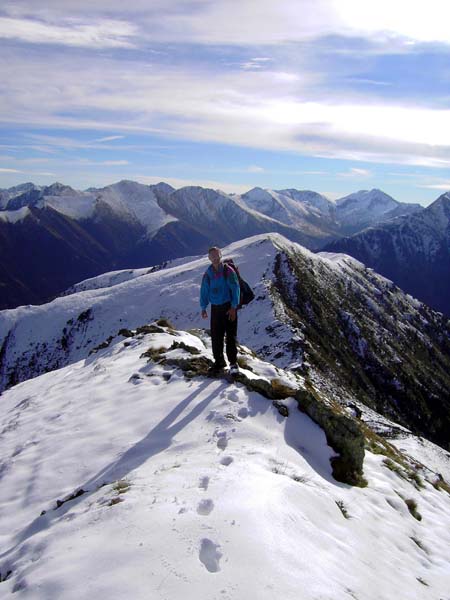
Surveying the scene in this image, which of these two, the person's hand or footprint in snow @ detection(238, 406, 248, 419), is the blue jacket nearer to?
the person's hand

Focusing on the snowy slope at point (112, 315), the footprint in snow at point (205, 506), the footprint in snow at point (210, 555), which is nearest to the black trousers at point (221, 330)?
the footprint in snow at point (205, 506)

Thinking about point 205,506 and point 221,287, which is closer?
point 205,506

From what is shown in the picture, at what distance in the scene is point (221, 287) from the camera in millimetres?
15328

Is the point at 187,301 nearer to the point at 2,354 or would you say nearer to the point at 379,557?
the point at 2,354

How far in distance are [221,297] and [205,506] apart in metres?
8.31

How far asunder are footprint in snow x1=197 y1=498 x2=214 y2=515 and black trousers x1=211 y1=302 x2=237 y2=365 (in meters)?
8.05

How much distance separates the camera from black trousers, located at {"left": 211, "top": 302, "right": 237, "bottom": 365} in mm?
15508

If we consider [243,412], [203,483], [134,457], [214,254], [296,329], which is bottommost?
[296,329]

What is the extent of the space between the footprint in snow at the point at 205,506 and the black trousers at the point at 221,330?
8046 millimetres

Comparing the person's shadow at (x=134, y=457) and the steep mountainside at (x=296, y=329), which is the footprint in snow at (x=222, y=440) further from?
the steep mountainside at (x=296, y=329)

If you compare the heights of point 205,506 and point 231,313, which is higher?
point 231,313

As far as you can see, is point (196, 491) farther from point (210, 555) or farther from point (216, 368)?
point (216, 368)

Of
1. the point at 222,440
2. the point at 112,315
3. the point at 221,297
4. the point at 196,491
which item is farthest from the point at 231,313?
the point at 112,315

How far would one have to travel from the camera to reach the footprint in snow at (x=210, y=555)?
6344 millimetres
